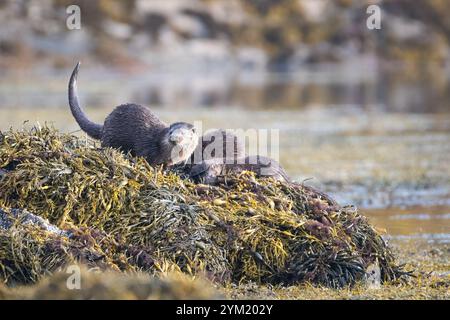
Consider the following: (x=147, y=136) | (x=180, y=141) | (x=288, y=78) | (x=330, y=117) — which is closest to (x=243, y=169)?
(x=180, y=141)

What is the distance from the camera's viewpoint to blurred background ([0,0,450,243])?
13.7 meters

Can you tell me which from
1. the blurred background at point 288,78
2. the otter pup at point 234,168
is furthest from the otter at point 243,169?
the blurred background at point 288,78

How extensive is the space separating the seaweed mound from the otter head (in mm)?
286

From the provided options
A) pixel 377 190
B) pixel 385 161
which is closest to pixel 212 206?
pixel 377 190

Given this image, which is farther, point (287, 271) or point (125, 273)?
point (287, 271)

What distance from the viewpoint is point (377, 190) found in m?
12.2

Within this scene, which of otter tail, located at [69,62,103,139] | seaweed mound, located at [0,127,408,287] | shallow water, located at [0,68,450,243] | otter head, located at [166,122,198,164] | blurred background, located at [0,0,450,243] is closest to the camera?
seaweed mound, located at [0,127,408,287]

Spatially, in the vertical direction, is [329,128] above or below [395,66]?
below

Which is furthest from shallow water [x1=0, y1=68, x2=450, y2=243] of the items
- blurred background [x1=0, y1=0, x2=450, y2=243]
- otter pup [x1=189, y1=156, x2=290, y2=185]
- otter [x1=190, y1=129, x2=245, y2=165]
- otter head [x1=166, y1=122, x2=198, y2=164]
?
otter head [x1=166, y1=122, x2=198, y2=164]

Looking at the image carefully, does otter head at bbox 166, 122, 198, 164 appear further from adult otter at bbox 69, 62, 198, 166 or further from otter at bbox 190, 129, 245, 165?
otter at bbox 190, 129, 245, 165

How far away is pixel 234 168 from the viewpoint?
27.1 feet

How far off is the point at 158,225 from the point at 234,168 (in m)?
1.29
